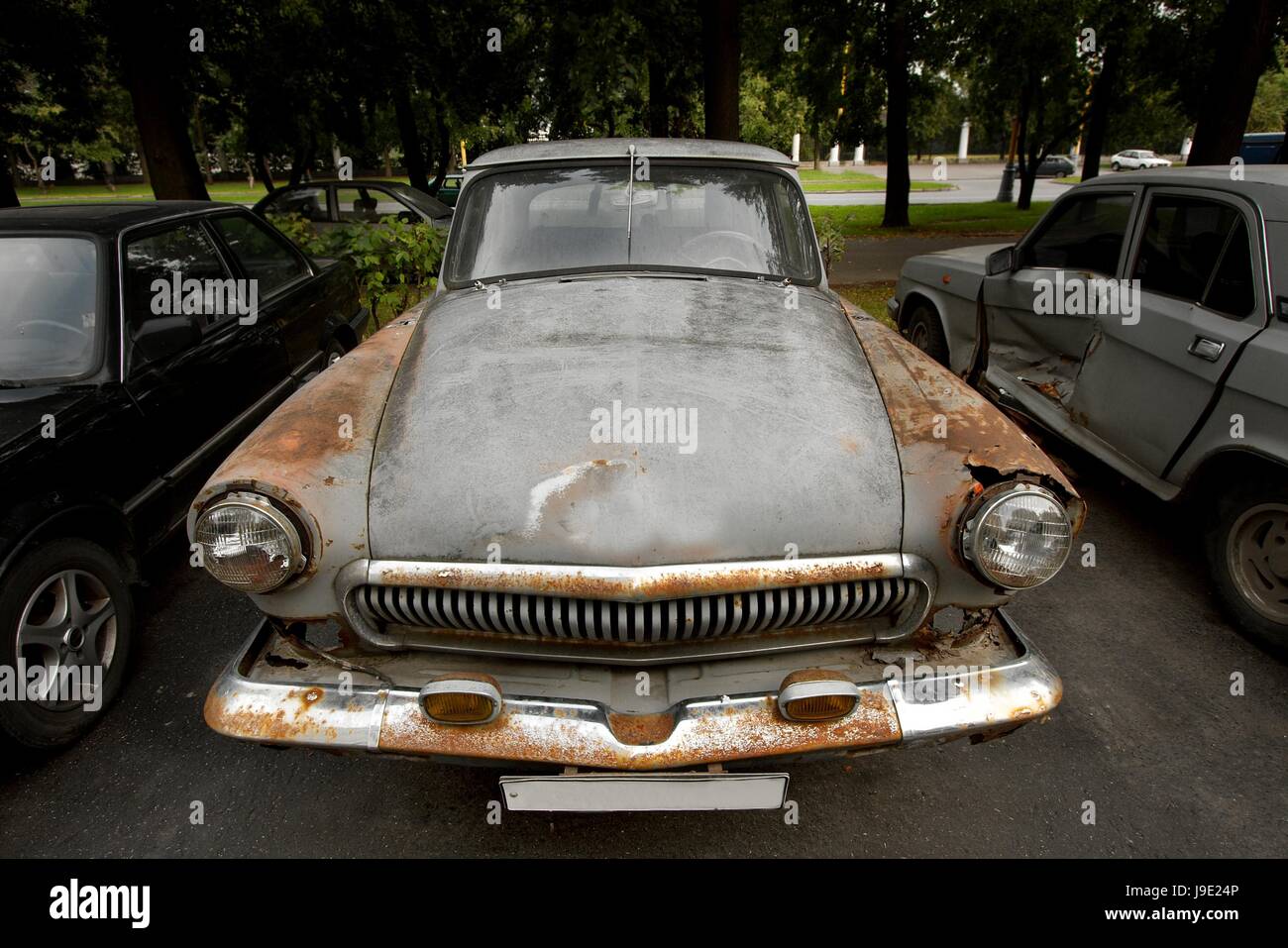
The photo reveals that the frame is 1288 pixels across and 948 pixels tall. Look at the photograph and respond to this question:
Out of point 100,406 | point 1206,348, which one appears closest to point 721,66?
point 1206,348

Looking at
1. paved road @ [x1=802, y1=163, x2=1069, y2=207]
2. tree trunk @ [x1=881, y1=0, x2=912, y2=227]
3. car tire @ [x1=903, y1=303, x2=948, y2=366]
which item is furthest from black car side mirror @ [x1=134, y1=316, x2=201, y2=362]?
paved road @ [x1=802, y1=163, x2=1069, y2=207]

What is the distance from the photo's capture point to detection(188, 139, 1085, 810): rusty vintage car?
1.99 m

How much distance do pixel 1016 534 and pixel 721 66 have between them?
334 inches

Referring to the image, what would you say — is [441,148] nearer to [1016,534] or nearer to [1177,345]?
[1177,345]

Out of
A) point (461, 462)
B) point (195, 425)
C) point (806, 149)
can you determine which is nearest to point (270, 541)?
point (461, 462)

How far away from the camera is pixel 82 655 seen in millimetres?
2906

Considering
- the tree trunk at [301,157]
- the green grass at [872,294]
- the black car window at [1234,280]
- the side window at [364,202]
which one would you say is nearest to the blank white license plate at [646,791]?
the black car window at [1234,280]

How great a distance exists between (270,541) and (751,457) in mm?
1347

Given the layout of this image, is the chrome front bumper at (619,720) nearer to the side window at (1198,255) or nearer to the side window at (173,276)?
the side window at (173,276)

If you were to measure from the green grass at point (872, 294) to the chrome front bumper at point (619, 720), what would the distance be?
22.7ft

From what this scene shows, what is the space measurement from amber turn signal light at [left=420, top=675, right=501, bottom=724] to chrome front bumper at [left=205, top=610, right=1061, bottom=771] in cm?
3

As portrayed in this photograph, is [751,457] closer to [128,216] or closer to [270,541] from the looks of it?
[270,541]
